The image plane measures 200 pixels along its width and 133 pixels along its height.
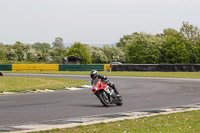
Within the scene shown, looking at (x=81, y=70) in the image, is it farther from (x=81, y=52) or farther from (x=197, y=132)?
(x=81, y=52)

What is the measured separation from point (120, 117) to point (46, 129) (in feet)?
8.27

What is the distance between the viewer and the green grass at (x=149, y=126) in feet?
24.2

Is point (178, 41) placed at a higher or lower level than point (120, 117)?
higher

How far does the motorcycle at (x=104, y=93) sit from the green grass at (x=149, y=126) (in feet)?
9.80

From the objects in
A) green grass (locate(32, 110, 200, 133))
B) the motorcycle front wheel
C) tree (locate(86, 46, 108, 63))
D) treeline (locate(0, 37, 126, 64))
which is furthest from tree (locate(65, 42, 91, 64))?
green grass (locate(32, 110, 200, 133))

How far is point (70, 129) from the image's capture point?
768 cm

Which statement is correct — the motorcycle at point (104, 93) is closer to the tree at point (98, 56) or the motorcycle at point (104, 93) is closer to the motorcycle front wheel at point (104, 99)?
the motorcycle front wheel at point (104, 99)

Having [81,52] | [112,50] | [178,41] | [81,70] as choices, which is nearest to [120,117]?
[81,70]

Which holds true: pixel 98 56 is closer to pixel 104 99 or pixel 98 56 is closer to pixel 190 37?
pixel 190 37

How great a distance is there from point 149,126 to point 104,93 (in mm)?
4528

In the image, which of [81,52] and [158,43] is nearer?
[158,43]

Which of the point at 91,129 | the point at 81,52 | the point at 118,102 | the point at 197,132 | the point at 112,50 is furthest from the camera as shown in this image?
the point at 112,50

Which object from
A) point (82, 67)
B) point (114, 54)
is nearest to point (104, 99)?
point (82, 67)

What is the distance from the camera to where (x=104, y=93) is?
12352mm
